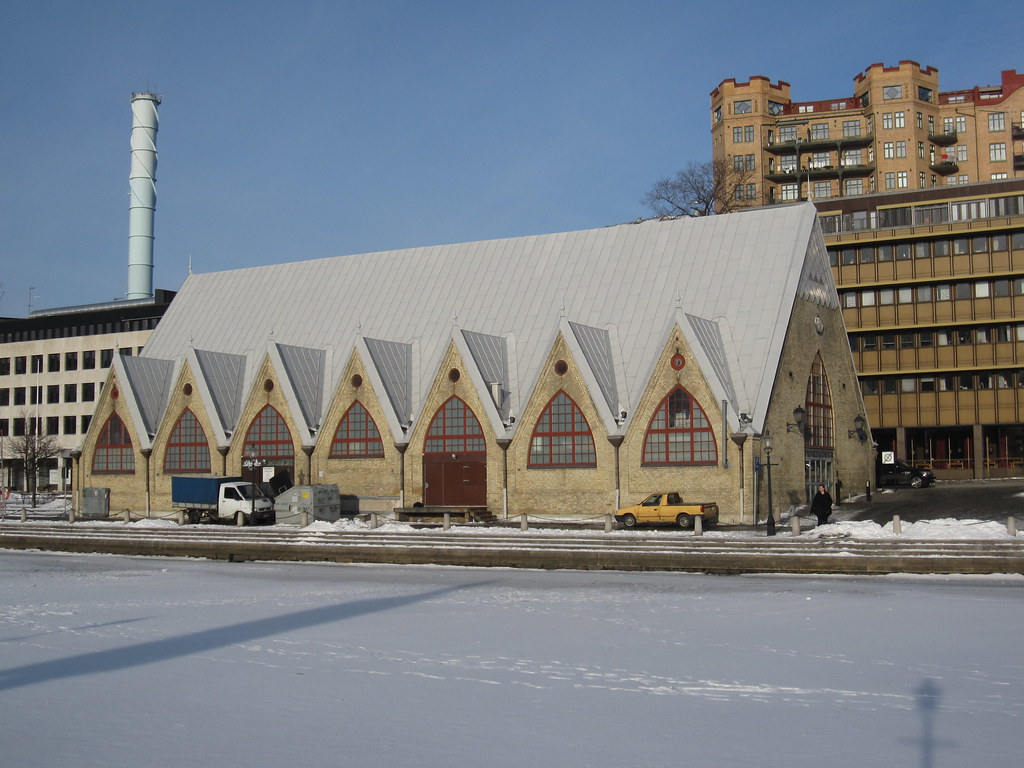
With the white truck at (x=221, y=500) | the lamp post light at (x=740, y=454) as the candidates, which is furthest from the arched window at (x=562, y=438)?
the white truck at (x=221, y=500)

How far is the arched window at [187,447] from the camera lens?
52.4m

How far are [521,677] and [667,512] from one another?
24.2 meters

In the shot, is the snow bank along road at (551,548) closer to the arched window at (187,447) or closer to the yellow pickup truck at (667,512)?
the yellow pickup truck at (667,512)

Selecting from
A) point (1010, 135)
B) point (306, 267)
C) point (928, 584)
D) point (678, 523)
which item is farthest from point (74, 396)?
point (1010, 135)

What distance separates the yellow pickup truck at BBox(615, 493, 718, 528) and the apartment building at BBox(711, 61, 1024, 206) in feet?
228

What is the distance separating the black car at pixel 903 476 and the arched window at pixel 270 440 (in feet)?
99.5

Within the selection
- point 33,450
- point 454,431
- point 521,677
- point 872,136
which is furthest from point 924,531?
point 872,136

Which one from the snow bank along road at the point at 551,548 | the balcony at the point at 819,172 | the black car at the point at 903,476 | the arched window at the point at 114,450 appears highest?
the balcony at the point at 819,172

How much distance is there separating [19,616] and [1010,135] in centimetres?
11088

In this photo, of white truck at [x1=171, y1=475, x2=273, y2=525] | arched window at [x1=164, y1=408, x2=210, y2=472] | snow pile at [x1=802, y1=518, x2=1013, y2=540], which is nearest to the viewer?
snow pile at [x1=802, y1=518, x2=1013, y2=540]

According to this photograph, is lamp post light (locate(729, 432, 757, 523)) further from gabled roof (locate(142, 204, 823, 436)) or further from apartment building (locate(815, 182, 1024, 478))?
apartment building (locate(815, 182, 1024, 478))

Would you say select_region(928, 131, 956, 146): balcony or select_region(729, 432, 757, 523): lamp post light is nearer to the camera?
select_region(729, 432, 757, 523): lamp post light

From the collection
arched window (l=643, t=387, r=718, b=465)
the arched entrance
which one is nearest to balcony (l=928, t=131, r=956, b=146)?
arched window (l=643, t=387, r=718, b=465)

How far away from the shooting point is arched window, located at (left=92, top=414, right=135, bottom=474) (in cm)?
5466
